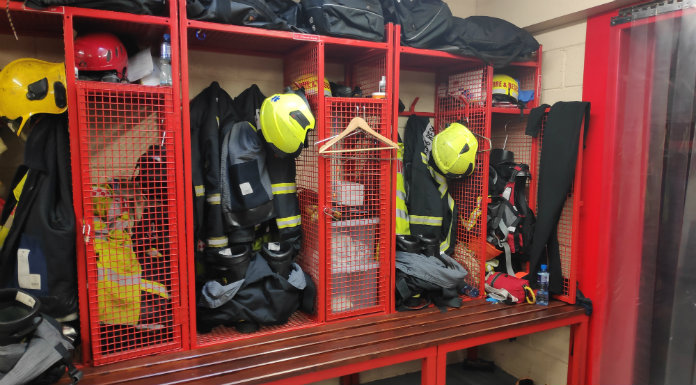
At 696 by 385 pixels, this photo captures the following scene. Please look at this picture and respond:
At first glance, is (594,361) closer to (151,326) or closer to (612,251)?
(612,251)

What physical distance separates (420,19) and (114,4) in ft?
5.17

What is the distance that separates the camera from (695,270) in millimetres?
2143

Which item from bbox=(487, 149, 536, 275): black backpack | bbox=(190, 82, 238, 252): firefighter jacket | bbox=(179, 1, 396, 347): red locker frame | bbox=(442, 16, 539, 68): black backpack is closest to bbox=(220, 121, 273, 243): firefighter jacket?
bbox=(190, 82, 238, 252): firefighter jacket

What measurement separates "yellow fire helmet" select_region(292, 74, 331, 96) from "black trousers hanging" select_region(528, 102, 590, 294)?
138cm

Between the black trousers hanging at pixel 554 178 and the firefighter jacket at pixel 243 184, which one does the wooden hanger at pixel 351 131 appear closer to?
the firefighter jacket at pixel 243 184

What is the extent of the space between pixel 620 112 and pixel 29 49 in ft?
10.2

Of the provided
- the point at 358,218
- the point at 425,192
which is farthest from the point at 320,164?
the point at 425,192

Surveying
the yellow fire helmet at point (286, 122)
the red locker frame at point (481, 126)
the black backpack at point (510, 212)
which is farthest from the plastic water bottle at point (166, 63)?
the black backpack at point (510, 212)

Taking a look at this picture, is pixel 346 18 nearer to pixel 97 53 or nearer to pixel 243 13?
pixel 243 13

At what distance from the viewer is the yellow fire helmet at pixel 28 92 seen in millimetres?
1834

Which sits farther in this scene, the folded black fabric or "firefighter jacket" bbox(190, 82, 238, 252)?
the folded black fabric

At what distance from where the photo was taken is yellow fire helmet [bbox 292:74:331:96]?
2.31 metres

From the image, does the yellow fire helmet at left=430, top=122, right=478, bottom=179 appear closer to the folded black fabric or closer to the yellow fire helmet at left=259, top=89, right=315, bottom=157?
the folded black fabric

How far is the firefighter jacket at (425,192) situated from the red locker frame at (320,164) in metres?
0.35
